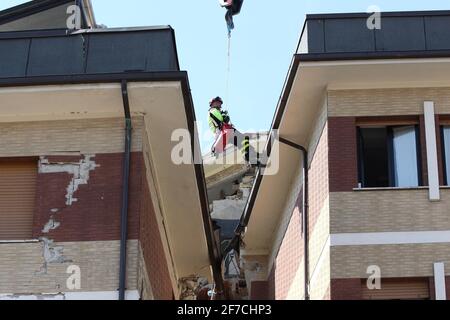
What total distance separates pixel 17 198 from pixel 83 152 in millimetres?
1233

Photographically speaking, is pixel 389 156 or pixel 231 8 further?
pixel 231 8

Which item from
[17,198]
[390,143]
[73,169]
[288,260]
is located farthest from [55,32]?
[288,260]

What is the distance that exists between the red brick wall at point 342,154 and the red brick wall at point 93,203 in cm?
286

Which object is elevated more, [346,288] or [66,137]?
[66,137]

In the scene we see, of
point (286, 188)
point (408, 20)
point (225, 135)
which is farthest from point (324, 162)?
point (225, 135)

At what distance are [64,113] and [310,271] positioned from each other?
457 centimetres

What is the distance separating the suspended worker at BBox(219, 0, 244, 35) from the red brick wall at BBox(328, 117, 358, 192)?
246 inches

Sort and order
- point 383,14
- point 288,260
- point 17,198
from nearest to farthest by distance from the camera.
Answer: point 17,198
point 383,14
point 288,260

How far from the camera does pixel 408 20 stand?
706 inches

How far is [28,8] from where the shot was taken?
66.7ft

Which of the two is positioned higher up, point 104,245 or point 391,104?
point 391,104

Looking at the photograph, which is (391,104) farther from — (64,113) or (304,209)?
(64,113)

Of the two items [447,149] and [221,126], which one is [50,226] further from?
[221,126]
